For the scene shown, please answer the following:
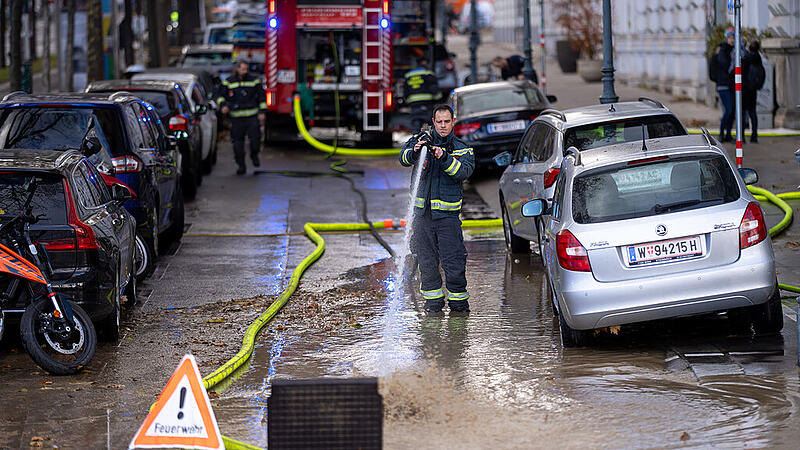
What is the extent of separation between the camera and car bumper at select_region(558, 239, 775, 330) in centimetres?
873

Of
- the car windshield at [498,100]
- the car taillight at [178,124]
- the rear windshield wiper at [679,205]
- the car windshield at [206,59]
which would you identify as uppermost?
the car windshield at [206,59]

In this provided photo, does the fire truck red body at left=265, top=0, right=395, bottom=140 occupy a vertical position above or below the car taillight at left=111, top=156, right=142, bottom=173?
above

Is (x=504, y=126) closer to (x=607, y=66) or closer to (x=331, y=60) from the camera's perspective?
(x=607, y=66)

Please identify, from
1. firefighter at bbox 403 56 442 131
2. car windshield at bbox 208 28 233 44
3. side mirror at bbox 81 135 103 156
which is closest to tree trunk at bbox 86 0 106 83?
car windshield at bbox 208 28 233 44

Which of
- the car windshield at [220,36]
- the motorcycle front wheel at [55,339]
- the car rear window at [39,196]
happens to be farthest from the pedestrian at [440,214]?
the car windshield at [220,36]

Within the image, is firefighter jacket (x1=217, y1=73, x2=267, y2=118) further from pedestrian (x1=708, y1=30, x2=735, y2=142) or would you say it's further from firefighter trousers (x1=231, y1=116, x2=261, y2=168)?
pedestrian (x1=708, y1=30, x2=735, y2=142)

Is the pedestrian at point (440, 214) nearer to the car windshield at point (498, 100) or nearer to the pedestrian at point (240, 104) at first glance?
the car windshield at point (498, 100)

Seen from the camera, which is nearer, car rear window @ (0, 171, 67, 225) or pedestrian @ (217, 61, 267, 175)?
car rear window @ (0, 171, 67, 225)

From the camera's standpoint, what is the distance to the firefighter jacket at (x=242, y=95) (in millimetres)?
22344

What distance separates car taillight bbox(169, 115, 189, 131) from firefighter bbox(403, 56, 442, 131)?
6908 mm

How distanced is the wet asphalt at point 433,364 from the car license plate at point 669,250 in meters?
0.68

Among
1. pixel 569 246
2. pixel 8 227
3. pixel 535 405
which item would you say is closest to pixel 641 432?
pixel 535 405

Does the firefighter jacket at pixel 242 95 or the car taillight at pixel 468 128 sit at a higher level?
the firefighter jacket at pixel 242 95

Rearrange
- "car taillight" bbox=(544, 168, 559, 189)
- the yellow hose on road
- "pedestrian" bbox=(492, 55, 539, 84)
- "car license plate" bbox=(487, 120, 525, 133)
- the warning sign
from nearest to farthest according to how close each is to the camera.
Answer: the warning sign, "car taillight" bbox=(544, 168, 559, 189), "car license plate" bbox=(487, 120, 525, 133), the yellow hose on road, "pedestrian" bbox=(492, 55, 539, 84)
